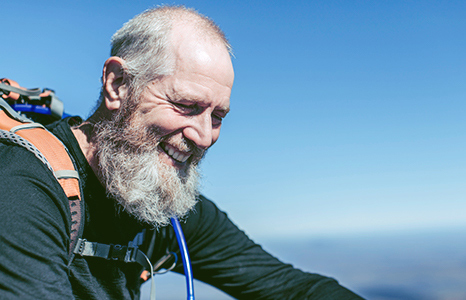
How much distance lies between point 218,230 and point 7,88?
1714 mm

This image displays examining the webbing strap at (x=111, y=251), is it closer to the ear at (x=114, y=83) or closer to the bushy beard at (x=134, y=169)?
the bushy beard at (x=134, y=169)

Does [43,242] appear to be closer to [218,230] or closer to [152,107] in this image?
[152,107]

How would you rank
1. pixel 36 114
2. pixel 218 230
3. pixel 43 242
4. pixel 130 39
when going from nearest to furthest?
pixel 43 242 < pixel 130 39 < pixel 36 114 < pixel 218 230

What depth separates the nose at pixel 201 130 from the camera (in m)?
2.13

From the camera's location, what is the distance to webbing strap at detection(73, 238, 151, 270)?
182 cm

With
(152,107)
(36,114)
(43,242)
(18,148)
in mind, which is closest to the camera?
(43,242)

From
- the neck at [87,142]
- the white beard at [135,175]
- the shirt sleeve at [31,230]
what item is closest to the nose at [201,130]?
the white beard at [135,175]

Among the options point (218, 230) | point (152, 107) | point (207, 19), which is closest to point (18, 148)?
point (152, 107)

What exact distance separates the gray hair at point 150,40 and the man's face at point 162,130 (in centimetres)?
6

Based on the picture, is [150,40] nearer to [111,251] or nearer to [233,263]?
[111,251]

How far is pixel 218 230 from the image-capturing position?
2.91m

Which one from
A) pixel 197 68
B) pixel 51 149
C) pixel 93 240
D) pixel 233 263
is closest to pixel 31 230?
pixel 51 149

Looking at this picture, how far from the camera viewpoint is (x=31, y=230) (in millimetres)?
1328

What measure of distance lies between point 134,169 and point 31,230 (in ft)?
2.66
